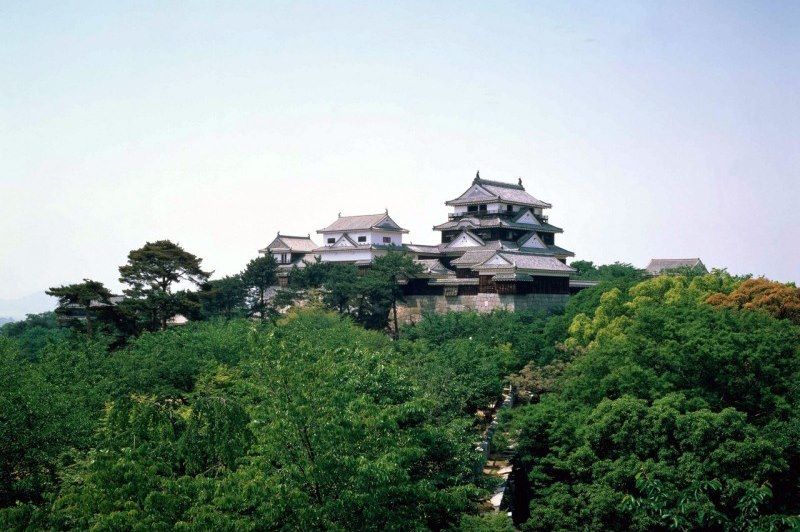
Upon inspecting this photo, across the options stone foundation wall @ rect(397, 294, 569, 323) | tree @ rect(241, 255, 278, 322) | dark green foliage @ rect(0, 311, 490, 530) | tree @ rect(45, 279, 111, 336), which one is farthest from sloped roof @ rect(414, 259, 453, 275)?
dark green foliage @ rect(0, 311, 490, 530)

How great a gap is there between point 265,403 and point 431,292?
2915 cm

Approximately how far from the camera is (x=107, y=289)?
3244 centimetres

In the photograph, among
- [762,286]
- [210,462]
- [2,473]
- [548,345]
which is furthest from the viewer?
[548,345]

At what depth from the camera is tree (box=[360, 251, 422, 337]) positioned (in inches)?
1580

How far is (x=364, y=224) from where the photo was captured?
49.9 m

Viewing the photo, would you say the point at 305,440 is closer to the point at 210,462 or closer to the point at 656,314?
the point at 210,462

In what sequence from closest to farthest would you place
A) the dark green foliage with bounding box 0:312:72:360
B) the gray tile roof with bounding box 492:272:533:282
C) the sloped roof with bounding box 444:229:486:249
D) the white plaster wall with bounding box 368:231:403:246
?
1. the dark green foliage with bounding box 0:312:72:360
2. the gray tile roof with bounding box 492:272:533:282
3. the sloped roof with bounding box 444:229:486:249
4. the white plaster wall with bounding box 368:231:403:246

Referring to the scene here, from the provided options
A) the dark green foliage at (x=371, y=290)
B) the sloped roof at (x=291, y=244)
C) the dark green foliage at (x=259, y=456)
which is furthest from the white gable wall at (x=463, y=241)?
the dark green foliage at (x=259, y=456)

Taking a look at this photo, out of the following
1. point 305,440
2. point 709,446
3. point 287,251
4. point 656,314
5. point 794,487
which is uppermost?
point 287,251

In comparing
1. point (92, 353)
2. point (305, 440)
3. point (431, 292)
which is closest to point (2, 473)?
point (305, 440)

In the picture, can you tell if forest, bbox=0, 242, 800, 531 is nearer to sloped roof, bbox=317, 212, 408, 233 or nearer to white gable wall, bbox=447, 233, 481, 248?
white gable wall, bbox=447, 233, 481, 248

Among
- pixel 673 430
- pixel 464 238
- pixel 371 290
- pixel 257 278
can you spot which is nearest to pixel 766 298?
pixel 673 430

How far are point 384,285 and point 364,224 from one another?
34.5 feet

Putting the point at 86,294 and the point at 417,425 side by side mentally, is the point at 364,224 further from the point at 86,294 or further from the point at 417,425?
the point at 417,425
